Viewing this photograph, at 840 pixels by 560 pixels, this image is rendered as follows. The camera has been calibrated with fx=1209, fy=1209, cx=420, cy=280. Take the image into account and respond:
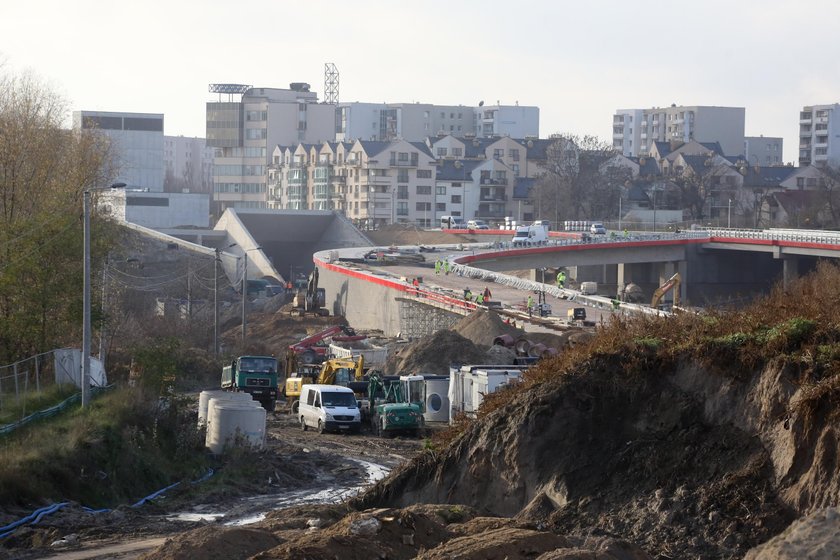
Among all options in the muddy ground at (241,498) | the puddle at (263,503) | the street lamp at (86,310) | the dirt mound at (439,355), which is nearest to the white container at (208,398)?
the muddy ground at (241,498)

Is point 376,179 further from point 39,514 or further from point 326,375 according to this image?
point 39,514

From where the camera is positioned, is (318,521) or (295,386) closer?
(318,521)

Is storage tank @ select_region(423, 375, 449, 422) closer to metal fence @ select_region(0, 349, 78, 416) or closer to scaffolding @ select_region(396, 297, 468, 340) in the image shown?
metal fence @ select_region(0, 349, 78, 416)

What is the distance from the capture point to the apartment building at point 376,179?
144 m

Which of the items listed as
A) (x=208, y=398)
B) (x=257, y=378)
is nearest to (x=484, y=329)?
(x=257, y=378)

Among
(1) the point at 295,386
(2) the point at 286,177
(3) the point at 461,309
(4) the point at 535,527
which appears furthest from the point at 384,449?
(2) the point at 286,177

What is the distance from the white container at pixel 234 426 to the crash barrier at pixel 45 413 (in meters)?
3.70

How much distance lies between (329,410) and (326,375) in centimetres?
773

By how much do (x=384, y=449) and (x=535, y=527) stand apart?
19.8 m

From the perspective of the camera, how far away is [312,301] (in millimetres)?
78312

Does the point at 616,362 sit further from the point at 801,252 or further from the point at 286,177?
the point at 286,177

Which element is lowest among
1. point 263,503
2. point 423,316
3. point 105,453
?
point 423,316

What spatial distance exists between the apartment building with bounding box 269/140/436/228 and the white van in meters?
98.6

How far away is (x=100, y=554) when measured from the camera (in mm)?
16188
